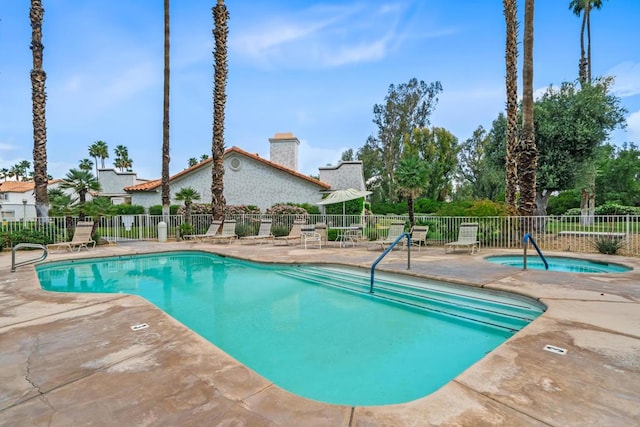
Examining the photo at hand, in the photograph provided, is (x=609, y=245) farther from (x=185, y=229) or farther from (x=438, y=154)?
(x=438, y=154)

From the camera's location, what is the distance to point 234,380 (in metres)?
2.86

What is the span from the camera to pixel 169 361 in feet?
10.6

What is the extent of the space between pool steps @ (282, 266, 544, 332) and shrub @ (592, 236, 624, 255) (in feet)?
26.6

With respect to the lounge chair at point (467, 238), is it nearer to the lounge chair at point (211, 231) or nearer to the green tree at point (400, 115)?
the lounge chair at point (211, 231)

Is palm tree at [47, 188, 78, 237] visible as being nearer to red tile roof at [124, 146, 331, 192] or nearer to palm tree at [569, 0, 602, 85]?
red tile roof at [124, 146, 331, 192]

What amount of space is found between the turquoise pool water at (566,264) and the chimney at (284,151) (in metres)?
17.1

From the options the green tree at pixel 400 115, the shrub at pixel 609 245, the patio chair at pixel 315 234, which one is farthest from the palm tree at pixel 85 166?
the green tree at pixel 400 115

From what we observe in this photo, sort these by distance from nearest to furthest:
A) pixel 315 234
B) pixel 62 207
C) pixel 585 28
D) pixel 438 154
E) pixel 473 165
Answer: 1. pixel 62 207
2. pixel 315 234
3. pixel 585 28
4. pixel 438 154
5. pixel 473 165

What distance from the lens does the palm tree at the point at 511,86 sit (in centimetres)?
1582

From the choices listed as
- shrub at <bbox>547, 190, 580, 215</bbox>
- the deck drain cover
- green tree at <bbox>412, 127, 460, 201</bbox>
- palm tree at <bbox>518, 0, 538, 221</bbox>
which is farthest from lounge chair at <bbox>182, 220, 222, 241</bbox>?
shrub at <bbox>547, 190, 580, 215</bbox>

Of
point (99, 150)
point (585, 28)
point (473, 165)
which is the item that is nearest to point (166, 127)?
point (473, 165)

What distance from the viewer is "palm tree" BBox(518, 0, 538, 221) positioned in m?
13.8

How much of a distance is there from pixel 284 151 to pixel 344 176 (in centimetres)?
565

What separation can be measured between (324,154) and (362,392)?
45.9 m
